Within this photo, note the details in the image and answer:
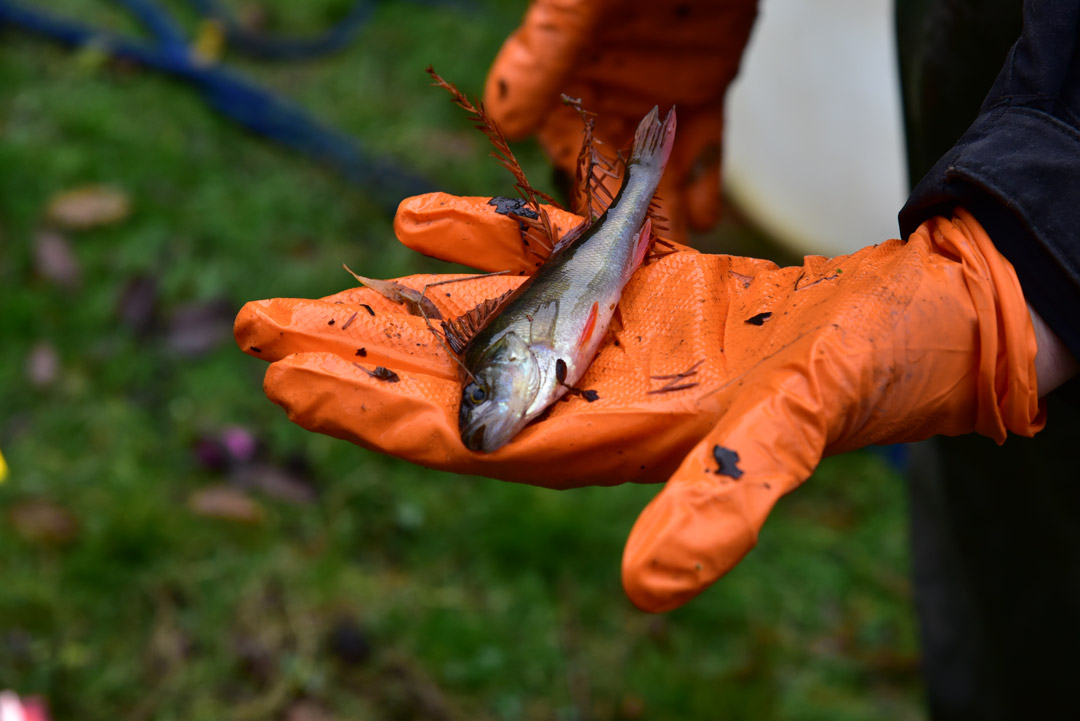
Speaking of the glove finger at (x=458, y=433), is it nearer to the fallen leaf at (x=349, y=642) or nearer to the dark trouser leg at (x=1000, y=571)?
the dark trouser leg at (x=1000, y=571)

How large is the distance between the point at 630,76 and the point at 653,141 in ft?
2.77

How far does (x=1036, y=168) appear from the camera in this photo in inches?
66.3

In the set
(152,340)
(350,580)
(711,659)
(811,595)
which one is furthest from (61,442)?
(811,595)

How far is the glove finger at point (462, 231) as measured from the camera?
2.25m

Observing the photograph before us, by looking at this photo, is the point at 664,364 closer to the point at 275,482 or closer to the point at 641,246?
the point at 641,246

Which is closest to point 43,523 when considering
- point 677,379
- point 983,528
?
point 677,379

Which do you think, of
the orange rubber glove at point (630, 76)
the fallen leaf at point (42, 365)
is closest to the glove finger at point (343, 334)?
the orange rubber glove at point (630, 76)

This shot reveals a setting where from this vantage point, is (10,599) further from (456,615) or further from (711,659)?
(711,659)

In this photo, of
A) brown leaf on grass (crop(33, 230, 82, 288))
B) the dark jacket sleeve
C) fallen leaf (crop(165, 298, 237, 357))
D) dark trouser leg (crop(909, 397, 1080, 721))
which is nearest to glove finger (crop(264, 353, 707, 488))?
the dark jacket sleeve

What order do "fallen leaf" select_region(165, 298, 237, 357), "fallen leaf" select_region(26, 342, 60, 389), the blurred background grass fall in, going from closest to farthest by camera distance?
the blurred background grass < "fallen leaf" select_region(26, 342, 60, 389) < "fallen leaf" select_region(165, 298, 237, 357)

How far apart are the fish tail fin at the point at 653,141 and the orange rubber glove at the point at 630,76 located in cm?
28

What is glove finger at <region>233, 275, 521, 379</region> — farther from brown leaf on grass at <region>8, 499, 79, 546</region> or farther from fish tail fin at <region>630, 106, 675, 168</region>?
brown leaf on grass at <region>8, 499, 79, 546</region>

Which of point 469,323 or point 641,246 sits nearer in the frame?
point 469,323

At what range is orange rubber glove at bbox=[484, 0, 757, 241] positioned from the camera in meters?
2.75
